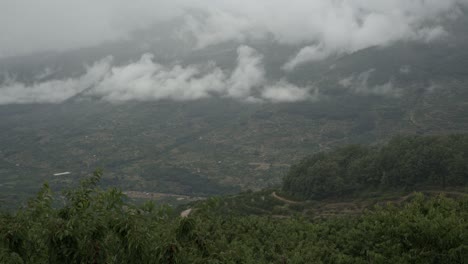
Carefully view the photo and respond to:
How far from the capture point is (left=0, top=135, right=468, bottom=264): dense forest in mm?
9938

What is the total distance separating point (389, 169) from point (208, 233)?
65.6 metres

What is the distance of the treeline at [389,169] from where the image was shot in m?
66.5

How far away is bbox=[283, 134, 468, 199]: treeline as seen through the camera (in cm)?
6650

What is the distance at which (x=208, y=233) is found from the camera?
39.0 ft

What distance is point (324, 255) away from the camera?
30766 millimetres

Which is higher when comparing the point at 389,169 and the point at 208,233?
the point at 208,233

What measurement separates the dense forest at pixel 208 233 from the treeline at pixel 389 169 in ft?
1.38

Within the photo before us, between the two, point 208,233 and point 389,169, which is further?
point 389,169

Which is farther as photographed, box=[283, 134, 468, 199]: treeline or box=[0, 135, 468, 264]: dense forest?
box=[283, 134, 468, 199]: treeline

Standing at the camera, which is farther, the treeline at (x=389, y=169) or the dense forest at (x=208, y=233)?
the treeline at (x=389, y=169)

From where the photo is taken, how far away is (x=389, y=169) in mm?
71812

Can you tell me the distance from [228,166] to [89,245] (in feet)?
518

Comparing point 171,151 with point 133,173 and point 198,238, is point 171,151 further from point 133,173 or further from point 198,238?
point 198,238

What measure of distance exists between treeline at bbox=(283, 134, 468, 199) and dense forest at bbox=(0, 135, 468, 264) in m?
0.42
